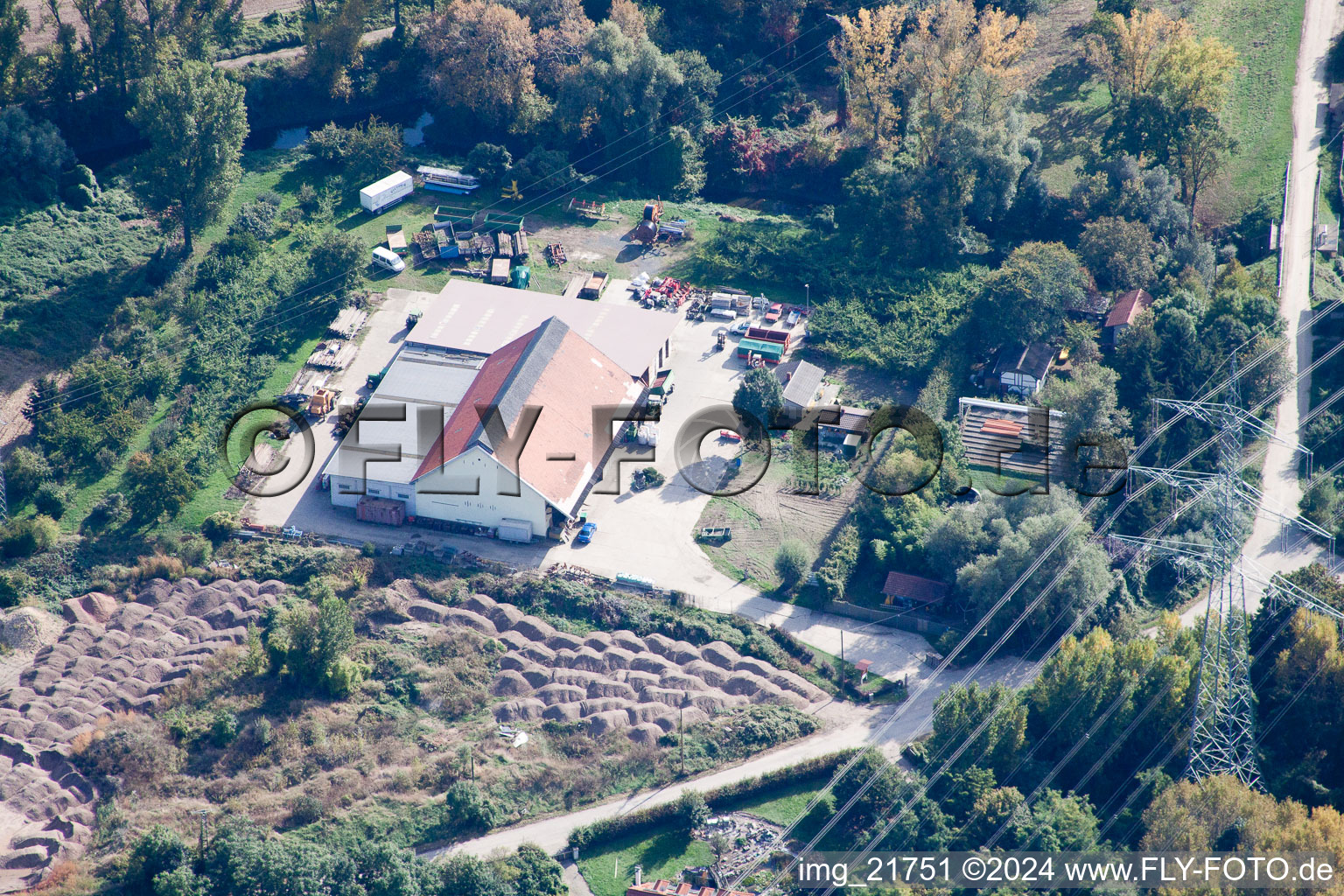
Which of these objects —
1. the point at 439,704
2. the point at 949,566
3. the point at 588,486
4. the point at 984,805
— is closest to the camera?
the point at 984,805

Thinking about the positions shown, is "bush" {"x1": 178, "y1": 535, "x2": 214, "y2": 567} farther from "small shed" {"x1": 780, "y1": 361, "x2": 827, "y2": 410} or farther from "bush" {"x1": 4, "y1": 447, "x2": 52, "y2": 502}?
"small shed" {"x1": 780, "y1": 361, "x2": 827, "y2": 410}

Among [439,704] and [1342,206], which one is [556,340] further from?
[1342,206]

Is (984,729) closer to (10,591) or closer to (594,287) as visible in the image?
(594,287)

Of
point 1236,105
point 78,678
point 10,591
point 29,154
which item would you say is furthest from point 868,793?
point 29,154

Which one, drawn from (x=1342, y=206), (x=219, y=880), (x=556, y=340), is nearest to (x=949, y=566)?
(x=556, y=340)

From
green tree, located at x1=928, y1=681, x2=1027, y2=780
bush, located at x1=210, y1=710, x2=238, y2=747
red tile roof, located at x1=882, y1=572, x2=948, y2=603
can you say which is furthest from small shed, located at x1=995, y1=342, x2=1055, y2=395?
bush, located at x1=210, y1=710, x2=238, y2=747
